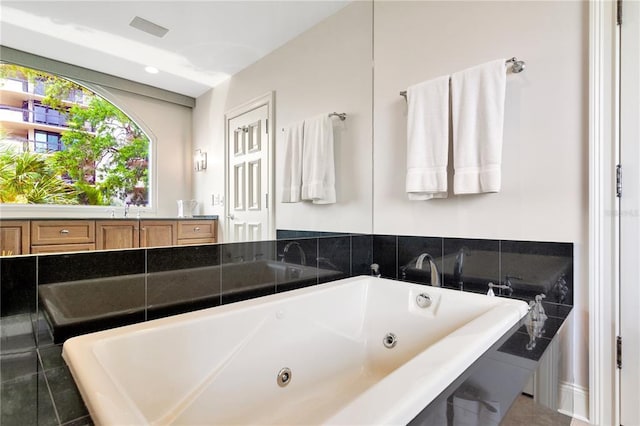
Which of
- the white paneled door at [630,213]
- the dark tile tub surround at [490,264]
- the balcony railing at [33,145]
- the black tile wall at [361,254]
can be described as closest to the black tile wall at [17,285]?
the balcony railing at [33,145]

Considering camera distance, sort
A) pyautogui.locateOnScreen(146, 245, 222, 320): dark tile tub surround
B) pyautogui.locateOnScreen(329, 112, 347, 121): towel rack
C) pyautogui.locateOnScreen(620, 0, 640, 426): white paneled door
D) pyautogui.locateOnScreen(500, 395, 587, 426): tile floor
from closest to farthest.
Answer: pyautogui.locateOnScreen(500, 395, 587, 426): tile floor → pyautogui.locateOnScreen(146, 245, 222, 320): dark tile tub surround → pyautogui.locateOnScreen(620, 0, 640, 426): white paneled door → pyautogui.locateOnScreen(329, 112, 347, 121): towel rack

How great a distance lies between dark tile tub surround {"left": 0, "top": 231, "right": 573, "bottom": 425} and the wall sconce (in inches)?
13.9

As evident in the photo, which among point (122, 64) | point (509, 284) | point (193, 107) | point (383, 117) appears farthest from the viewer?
point (383, 117)

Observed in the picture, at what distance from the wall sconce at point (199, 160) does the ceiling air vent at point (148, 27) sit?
491 mm

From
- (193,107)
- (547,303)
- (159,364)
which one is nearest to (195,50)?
(193,107)

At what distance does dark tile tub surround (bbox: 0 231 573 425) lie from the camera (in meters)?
0.83

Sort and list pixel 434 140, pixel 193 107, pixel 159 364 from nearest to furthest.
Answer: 1. pixel 159 364
2. pixel 193 107
3. pixel 434 140

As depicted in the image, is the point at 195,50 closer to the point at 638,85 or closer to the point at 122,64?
the point at 122,64

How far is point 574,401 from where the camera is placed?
4.81 feet

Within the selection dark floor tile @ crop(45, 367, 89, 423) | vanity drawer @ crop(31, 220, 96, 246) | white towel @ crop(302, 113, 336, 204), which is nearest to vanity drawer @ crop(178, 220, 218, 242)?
vanity drawer @ crop(31, 220, 96, 246)

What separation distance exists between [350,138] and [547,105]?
1.13 m

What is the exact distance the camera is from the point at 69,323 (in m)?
1.05

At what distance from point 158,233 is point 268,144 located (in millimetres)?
840

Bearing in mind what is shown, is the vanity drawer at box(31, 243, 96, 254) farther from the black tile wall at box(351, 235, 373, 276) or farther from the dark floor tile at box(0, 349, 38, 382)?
the black tile wall at box(351, 235, 373, 276)
